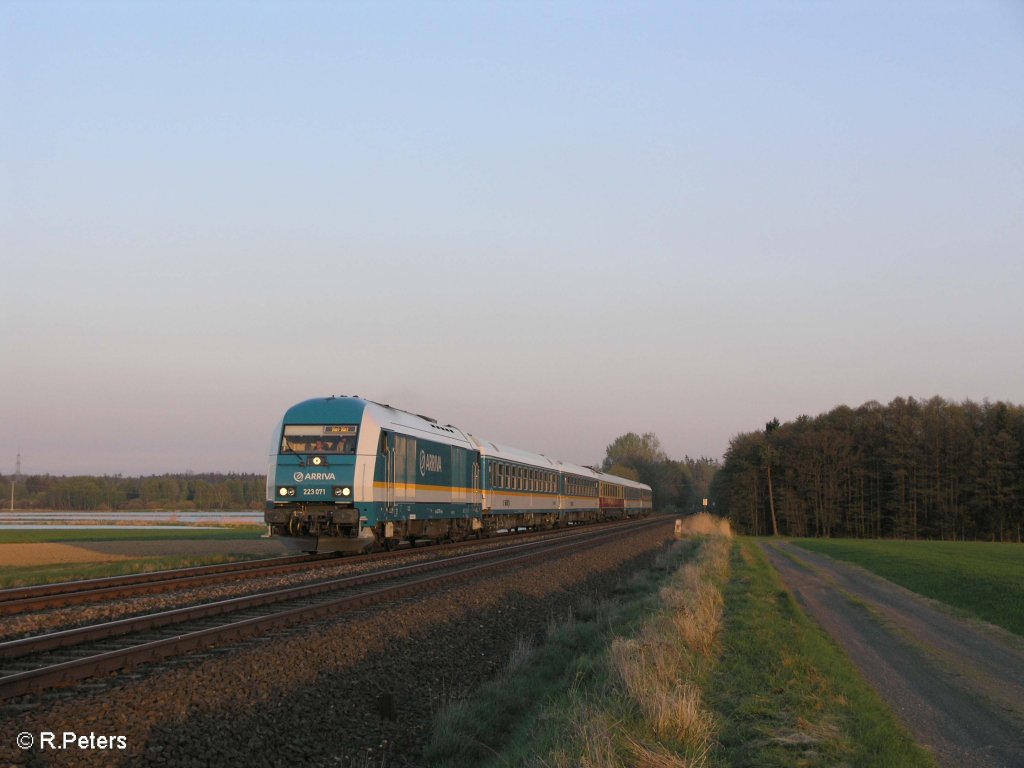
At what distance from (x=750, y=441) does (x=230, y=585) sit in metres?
85.5

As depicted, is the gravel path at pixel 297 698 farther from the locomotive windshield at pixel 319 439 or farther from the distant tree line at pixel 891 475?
the distant tree line at pixel 891 475

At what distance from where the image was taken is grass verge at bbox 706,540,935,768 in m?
7.26

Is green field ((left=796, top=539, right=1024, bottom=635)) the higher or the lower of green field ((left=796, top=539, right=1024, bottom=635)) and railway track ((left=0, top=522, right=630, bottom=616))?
the lower

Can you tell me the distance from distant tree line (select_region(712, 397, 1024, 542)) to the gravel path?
70.8 metres

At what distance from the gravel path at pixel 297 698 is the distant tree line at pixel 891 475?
2786 inches

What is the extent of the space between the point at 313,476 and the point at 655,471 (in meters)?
143

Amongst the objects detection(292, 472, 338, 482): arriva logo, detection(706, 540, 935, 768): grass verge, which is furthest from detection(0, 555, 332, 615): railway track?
detection(706, 540, 935, 768): grass verge

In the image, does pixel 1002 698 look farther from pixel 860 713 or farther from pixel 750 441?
pixel 750 441

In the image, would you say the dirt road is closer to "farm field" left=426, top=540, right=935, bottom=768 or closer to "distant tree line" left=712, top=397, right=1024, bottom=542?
"farm field" left=426, top=540, right=935, bottom=768

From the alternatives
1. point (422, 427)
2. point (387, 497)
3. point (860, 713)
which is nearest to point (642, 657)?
point (860, 713)

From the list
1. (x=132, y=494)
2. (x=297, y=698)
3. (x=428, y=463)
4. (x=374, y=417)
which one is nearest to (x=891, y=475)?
(x=428, y=463)

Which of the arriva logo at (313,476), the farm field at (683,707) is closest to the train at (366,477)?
the arriva logo at (313,476)

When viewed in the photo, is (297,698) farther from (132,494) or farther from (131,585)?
(132,494)

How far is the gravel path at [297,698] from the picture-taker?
6.96 metres
